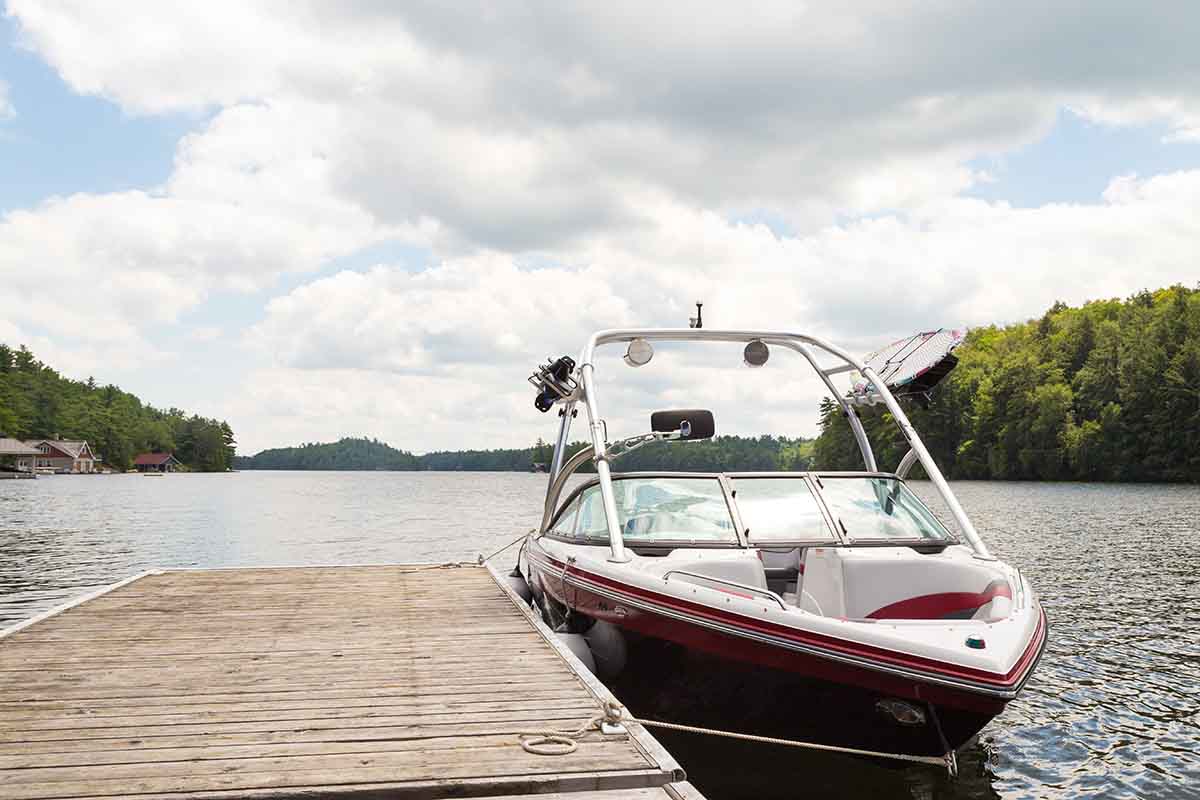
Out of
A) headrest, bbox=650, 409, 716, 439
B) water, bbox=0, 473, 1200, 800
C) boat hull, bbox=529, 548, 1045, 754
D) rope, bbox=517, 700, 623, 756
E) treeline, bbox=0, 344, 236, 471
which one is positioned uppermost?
treeline, bbox=0, 344, 236, 471

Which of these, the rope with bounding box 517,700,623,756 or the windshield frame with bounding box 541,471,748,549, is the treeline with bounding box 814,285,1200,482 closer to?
the windshield frame with bounding box 541,471,748,549

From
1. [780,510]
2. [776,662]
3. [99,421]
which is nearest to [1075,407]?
[780,510]

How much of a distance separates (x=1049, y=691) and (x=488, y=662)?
6.68 metres

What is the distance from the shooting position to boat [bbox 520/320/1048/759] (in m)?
5.83

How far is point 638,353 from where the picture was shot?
34.3 feet

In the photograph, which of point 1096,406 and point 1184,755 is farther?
point 1096,406

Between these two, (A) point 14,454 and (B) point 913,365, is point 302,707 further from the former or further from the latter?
(A) point 14,454

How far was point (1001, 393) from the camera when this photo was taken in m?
85.9

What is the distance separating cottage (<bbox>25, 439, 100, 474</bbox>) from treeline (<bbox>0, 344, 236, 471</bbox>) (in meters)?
3.52

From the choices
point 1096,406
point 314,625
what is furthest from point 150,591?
point 1096,406

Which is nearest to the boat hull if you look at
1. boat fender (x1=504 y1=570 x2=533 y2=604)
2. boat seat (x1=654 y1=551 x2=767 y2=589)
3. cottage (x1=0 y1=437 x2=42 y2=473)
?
boat seat (x1=654 y1=551 x2=767 y2=589)

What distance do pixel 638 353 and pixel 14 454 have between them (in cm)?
11996

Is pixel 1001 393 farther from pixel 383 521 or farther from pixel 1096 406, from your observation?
pixel 383 521

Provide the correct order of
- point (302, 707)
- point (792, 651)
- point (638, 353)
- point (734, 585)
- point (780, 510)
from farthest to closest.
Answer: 1. point (638, 353)
2. point (780, 510)
3. point (734, 585)
4. point (792, 651)
5. point (302, 707)
